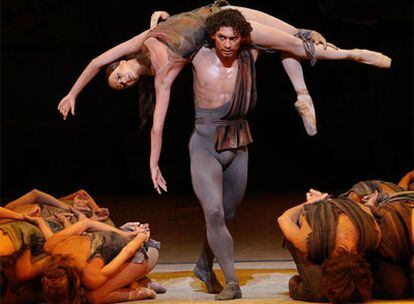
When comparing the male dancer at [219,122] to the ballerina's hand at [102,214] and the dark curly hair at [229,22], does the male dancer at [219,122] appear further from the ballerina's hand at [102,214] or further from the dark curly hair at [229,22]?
the ballerina's hand at [102,214]

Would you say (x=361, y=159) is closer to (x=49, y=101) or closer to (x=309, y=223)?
(x=49, y=101)

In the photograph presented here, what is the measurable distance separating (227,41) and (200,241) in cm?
210

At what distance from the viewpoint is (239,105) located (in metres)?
6.84

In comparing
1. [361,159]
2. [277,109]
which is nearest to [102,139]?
[277,109]

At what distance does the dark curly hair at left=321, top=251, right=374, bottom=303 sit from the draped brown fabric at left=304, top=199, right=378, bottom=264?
111 mm

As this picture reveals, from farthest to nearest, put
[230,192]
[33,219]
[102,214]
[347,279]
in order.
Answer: [102,214]
[230,192]
[33,219]
[347,279]

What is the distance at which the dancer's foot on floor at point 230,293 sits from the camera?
670 centimetres

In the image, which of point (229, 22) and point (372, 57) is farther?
point (372, 57)

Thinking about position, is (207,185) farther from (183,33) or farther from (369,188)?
(369,188)

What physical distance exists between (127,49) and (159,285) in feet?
4.31

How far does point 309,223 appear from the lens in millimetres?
6602

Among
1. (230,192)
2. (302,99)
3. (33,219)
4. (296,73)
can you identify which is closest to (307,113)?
(302,99)

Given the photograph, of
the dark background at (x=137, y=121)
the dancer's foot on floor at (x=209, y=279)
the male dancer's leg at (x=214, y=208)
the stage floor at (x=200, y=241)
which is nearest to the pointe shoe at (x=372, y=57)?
the male dancer's leg at (x=214, y=208)

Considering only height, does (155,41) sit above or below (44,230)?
above
